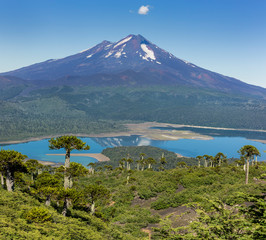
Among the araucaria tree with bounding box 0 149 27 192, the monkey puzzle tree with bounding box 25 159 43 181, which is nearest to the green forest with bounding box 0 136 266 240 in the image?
the araucaria tree with bounding box 0 149 27 192

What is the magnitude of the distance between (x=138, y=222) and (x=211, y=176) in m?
22.6

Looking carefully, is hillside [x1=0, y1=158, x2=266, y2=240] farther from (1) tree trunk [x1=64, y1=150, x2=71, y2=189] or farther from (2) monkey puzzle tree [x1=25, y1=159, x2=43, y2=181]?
(2) monkey puzzle tree [x1=25, y1=159, x2=43, y2=181]

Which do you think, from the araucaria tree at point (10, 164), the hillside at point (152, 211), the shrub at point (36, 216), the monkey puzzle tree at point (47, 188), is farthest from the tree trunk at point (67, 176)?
the shrub at point (36, 216)

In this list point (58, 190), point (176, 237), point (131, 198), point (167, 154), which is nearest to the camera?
point (176, 237)

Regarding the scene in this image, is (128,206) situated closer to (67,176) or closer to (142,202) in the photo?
(142,202)

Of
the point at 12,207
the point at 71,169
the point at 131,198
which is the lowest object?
the point at 131,198

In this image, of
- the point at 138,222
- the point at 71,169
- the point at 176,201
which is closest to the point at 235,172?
the point at 176,201

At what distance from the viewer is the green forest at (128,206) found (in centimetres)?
1669

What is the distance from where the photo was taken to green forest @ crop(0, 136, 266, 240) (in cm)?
1669

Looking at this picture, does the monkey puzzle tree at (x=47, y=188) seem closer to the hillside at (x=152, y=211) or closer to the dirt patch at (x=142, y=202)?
the hillside at (x=152, y=211)

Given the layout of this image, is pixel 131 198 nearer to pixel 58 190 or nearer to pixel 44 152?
pixel 58 190

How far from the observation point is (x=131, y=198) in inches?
1957

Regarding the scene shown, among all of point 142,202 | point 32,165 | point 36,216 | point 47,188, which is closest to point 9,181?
point 47,188

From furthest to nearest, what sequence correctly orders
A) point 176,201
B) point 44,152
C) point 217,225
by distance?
1. point 44,152
2. point 176,201
3. point 217,225
